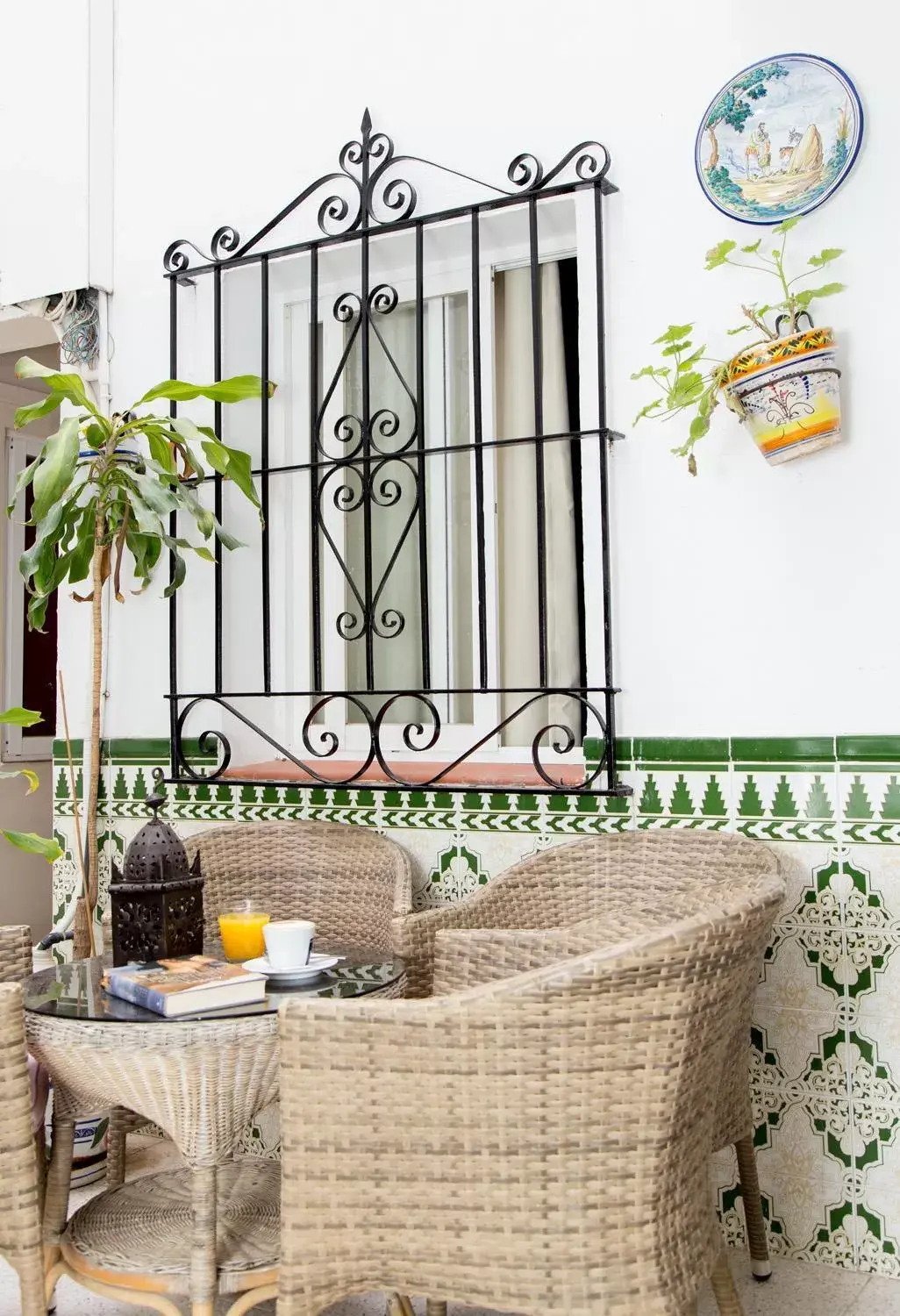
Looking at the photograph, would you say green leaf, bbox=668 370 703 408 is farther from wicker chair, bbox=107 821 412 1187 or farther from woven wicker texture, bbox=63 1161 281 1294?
woven wicker texture, bbox=63 1161 281 1294

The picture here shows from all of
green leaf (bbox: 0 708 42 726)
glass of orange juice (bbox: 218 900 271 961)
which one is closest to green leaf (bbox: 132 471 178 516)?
green leaf (bbox: 0 708 42 726)

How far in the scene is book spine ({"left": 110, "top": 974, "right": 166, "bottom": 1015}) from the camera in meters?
1.74

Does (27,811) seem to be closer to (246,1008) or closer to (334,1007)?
(246,1008)

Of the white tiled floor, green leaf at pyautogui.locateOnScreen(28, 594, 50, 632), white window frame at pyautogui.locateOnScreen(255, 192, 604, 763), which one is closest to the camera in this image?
the white tiled floor

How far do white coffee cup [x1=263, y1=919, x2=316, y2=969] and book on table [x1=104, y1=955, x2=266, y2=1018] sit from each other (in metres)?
0.06

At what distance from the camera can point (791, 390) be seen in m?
2.16

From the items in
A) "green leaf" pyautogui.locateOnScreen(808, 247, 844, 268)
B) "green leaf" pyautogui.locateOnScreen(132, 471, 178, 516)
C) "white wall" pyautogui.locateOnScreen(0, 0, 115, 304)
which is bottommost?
"green leaf" pyautogui.locateOnScreen(132, 471, 178, 516)

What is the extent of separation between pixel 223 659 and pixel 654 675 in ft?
3.77

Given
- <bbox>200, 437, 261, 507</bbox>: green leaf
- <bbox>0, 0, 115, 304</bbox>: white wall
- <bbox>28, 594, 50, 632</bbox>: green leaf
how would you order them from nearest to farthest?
<bbox>200, 437, 261, 507</bbox>: green leaf → <bbox>28, 594, 50, 632</bbox>: green leaf → <bbox>0, 0, 115, 304</bbox>: white wall

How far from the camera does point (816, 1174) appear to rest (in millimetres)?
2271

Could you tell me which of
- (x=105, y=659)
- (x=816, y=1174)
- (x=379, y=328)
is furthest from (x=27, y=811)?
(x=816, y=1174)

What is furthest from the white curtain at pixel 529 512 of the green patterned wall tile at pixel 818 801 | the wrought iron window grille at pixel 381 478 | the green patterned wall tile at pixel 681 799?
the green patterned wall tile at pixel 818 801

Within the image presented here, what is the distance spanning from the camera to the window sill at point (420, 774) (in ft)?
8.51

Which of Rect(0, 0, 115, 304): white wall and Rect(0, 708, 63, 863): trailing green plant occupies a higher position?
Rect(0, 0, 115, 304): white wall
